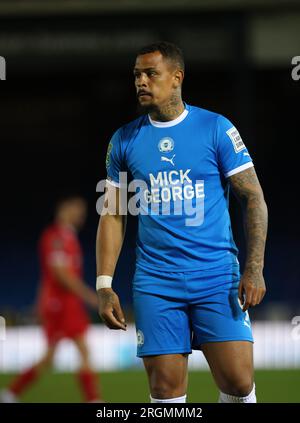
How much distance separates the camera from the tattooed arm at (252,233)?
454cm

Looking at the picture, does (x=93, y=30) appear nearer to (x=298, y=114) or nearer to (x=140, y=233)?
(x=298, y=114)

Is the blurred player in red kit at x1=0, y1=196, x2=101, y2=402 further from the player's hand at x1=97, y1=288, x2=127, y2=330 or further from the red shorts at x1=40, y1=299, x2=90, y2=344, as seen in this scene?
the player's hand at x1=97, y1=288, x2=127, y2=330

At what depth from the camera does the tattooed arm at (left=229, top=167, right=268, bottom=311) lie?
14.9 ft

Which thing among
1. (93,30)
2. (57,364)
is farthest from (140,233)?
(93,30)

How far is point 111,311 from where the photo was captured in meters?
4.71

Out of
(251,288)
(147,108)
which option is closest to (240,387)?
(251,288)

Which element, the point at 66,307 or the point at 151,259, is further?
the point at 66,307

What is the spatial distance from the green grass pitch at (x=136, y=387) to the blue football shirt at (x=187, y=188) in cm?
396

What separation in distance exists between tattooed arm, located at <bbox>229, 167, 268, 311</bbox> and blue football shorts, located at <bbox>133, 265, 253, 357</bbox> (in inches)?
5.5

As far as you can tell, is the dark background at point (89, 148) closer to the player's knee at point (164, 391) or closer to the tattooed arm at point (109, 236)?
the tattooed arm at point (109, 236)

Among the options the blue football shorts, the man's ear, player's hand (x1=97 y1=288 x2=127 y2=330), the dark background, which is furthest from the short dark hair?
the dark background

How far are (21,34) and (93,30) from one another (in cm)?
96

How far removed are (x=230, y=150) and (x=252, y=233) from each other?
40 cm
